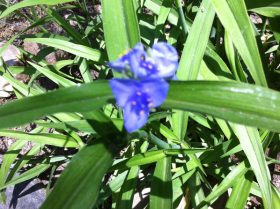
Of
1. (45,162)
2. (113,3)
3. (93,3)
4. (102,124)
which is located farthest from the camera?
(93,3)

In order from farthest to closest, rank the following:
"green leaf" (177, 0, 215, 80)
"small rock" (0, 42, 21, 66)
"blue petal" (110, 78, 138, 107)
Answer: "small rock" (0, 42, 21, 66) → "green leaf" (177, 0, 215, 80) → "blue petal" (110, 78, 138, 107)

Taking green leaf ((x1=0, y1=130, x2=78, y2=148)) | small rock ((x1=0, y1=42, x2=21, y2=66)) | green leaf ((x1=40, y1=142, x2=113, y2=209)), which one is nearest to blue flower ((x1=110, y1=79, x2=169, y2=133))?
green leaf ((x1=40, y1=142, x2=113, y2=209))

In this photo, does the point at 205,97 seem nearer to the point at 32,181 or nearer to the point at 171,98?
the point at 171,98

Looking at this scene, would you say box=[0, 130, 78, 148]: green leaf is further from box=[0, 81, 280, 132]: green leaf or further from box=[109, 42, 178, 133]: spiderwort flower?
box=[109, 42, 178, 133]: spiderwort flower

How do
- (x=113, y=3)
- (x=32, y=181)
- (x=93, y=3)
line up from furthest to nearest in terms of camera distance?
(x=93, y=3)
(x=32, y=181)
(x=113, y=3)

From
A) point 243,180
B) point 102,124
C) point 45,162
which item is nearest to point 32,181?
point 45,162

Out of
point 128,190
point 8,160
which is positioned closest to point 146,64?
point 128,190

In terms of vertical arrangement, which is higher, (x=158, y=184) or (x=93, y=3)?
→ (x=93, y=3)
